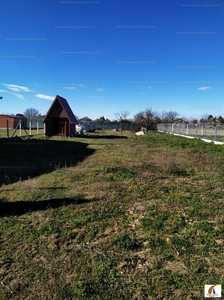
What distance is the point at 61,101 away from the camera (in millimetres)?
22281

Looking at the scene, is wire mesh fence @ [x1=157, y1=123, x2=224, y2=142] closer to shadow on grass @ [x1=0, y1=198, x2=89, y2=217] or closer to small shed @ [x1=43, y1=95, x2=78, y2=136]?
small shed @ [x1=43, y1=95, x2=78, y2=136]

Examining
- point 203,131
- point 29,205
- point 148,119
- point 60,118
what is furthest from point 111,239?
point 148,119

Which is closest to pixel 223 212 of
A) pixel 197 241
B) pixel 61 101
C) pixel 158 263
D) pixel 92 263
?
pixel 197 241

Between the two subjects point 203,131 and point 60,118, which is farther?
point 60,118

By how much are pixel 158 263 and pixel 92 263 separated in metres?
0.80

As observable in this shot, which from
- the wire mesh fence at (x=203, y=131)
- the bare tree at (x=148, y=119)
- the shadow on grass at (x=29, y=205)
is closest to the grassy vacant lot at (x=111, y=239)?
the shadow on grass at (x=29, y=205)

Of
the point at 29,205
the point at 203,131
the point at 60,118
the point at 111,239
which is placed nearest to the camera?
the point at 111,239

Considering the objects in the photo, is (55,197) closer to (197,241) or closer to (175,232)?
(175,232)

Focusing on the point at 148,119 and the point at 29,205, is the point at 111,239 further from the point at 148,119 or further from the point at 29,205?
the point at 148,119

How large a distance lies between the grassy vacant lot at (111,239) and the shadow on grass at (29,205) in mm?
21

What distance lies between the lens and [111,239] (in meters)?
3.04

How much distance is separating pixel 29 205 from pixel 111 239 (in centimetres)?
212

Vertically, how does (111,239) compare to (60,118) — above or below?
below

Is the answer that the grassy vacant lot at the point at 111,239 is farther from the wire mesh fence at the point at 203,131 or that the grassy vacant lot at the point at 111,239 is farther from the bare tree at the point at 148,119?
the bare tree at the point at 148,119
